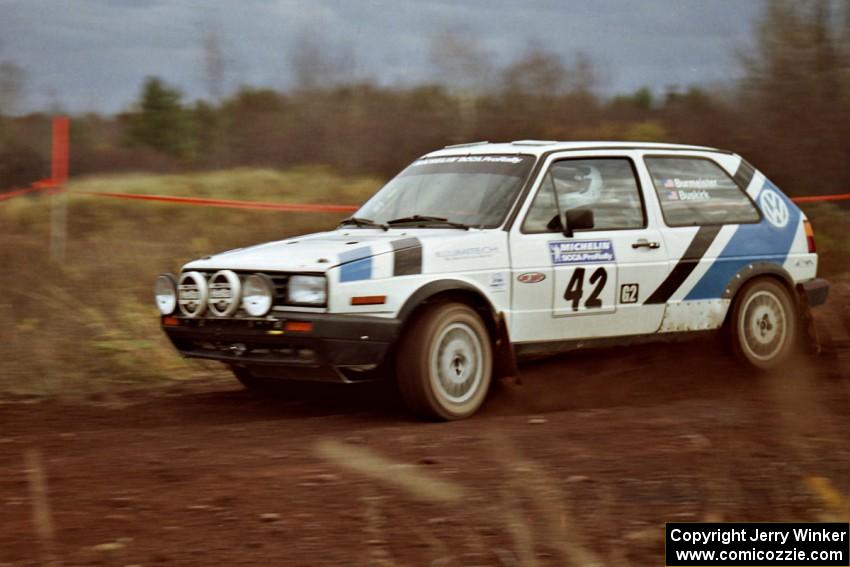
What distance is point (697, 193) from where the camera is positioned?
27.6ft

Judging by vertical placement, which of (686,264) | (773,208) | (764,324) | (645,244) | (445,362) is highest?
(773,208)

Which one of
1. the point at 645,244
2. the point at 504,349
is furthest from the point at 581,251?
the point at 504,349

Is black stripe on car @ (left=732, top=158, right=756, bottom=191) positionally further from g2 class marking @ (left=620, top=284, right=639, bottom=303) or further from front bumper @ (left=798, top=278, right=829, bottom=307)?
g2 class marking @ (left=620, top=284, right=639, bottom=303)

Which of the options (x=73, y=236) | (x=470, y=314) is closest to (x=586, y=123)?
(x=73, y=236)

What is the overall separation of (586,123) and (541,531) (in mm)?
17993

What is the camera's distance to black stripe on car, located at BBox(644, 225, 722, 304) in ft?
26.3

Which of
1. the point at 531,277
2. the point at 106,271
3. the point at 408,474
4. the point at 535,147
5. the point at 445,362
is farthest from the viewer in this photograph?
the point at 106,271

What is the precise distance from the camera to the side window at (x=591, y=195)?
7512 millimetres

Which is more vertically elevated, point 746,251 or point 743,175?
point 743,175

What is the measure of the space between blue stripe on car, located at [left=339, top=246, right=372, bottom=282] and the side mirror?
4.68 ft

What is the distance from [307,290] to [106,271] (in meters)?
5.60

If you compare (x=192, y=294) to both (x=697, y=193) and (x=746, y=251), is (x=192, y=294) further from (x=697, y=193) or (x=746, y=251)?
(x=746, y=251)

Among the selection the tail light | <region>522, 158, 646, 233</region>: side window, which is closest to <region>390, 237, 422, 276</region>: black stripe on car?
<region>522, 158, 646, 233</region>: side window

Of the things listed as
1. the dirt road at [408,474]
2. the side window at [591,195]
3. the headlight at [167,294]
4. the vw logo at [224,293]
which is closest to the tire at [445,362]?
the dirt road at [408,474]
